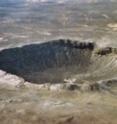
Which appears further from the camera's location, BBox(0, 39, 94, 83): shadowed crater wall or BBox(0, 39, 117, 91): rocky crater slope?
BBox(0, 39, 94, 83): shadowed crater wall

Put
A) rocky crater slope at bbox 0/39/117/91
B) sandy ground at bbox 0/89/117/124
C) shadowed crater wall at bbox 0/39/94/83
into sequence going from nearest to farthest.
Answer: sandy ground at bbox 0/89/117/124 < rocky crater slope at bbox 0/39/117/91 < shadowed crater wall at bbox 0/39/94/83

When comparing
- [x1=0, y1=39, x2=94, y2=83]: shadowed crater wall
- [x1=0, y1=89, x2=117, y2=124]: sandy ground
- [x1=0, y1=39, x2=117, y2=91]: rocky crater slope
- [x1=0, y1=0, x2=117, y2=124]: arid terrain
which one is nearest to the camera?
[x1=0, y1=89, x2=117, y2=124]: sandy ground

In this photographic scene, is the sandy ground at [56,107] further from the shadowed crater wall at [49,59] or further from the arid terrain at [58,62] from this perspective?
the shadowed crater wall at [49,59]

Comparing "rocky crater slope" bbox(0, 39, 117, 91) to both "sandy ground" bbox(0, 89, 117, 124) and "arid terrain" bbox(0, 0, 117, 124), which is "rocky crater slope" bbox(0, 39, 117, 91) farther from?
"sandy ground" bbox(0, 89, 117, 124)

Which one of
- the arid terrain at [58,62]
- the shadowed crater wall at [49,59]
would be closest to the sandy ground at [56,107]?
the arid terrain at [58,62]

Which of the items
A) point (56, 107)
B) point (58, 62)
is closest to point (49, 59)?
point (58, 62)

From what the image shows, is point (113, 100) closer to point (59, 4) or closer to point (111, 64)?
point (111, 64)

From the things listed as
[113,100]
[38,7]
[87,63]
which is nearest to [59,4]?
[38,7]

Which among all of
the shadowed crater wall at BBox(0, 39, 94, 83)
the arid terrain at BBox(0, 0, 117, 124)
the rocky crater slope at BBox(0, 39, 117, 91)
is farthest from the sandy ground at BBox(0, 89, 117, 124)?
the shadowed crater wall at BBox(0, 39, 94, 83)
